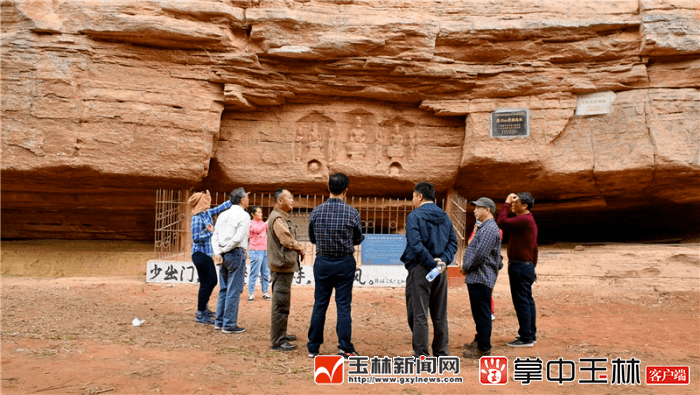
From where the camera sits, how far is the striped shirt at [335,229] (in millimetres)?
4598

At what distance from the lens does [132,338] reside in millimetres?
5125

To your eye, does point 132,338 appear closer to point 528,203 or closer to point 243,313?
point 243,313

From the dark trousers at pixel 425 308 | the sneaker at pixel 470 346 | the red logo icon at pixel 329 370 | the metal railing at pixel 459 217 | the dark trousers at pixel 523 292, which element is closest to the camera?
the red logo icon at pixel 329 370

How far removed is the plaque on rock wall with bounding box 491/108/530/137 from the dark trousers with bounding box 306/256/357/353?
725cm

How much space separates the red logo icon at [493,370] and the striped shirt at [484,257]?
0.68 meters

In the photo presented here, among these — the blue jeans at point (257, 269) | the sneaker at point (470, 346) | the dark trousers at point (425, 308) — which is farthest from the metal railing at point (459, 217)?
the dark trousers at point (425, 308)

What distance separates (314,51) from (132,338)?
6.89 m

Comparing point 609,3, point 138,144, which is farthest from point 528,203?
point 138,144

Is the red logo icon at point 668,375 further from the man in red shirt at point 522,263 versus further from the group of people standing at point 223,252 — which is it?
the group of people standing at point 223,252

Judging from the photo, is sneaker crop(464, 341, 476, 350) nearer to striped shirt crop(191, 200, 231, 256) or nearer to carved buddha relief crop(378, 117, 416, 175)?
striped shirt crop(191, 200, 231, 256)

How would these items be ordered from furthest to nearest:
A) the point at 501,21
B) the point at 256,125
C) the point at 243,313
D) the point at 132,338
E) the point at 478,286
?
the point at 256,125, the point at 501,21, the point at 243,313, the point at 132,338, the point at 478,286

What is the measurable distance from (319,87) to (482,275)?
23.9ft

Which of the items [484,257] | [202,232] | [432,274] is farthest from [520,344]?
[202,232]

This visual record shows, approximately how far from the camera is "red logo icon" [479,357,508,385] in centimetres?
406
